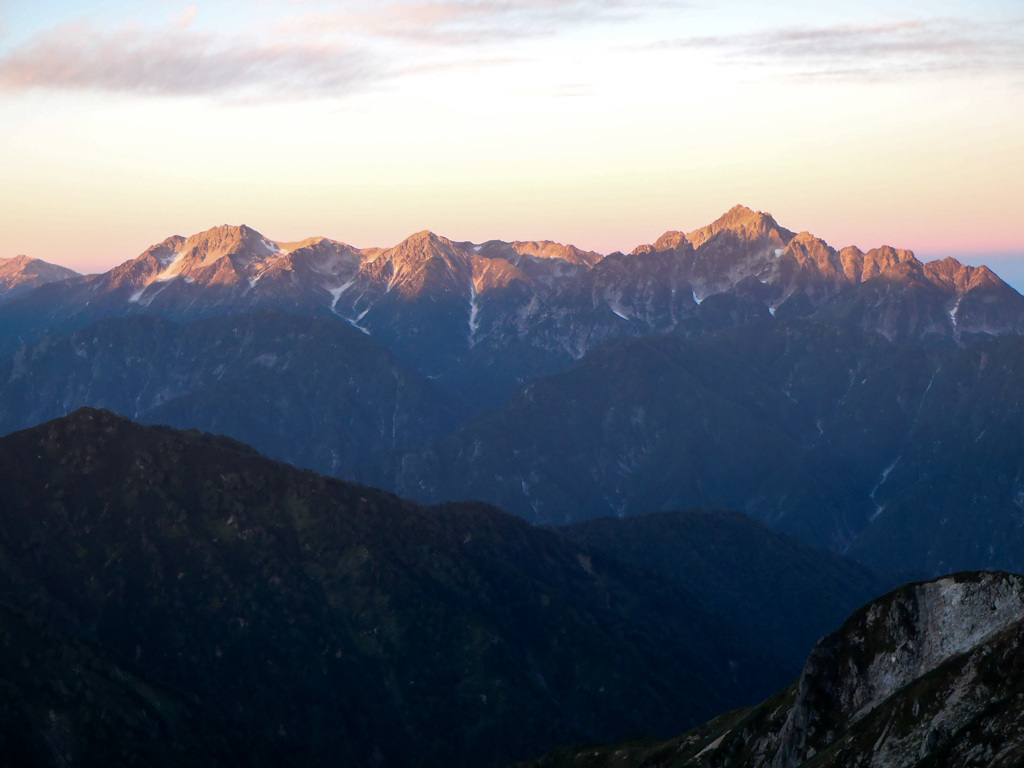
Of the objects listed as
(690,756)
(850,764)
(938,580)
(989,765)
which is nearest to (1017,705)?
(989,765)

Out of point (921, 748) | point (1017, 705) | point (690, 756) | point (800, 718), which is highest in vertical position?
point (1017, 705)

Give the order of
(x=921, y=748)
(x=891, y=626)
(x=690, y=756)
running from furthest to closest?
(x=690, y=756) < (x=891, y=626) < (x=921, y=748)

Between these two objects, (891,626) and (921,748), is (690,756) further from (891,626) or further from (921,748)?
(921,748)

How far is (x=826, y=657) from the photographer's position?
134125mm

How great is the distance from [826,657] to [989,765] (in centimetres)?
4373

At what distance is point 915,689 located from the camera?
114 metres

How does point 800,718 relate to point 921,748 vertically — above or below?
below

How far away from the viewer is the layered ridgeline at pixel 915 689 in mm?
97812

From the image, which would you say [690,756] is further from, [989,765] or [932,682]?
[989,765]

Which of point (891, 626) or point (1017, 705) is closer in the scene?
point (1017, 705)

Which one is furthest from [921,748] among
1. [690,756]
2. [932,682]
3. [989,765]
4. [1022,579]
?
[690,756]

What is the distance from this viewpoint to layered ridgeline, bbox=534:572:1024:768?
9781 centimetres

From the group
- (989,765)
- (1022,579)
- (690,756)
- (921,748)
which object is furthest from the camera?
(690,756)

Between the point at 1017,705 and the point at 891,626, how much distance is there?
34771 mm
